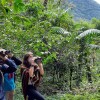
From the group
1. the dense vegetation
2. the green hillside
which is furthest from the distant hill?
the dense vegetation

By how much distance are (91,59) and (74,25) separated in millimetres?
1533

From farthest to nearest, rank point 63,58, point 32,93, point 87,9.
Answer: point 87,9, point 63,58, point 32,93

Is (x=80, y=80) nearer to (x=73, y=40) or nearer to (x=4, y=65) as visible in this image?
(x=73, y=40)

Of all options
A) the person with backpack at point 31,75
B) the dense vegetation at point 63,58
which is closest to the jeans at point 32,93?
the person with backpack at point 31,75

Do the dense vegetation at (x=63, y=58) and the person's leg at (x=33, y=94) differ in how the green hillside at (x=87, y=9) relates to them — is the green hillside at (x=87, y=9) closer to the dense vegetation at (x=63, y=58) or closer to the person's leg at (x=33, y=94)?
the dense vegetation at (x=63, y=58)

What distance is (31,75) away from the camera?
559 cm

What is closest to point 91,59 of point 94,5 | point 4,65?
point 4,65

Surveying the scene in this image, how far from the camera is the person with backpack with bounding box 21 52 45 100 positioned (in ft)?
18.6

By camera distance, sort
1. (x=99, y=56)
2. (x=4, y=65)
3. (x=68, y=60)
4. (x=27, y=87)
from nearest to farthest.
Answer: (x=4, y=65), (x=27, y=87), (x=68, y=60), (x=99, y=56)

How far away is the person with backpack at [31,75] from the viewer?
223 inches

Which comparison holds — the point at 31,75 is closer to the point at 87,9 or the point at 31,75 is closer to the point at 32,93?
the point at 32,93

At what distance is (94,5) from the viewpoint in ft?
237

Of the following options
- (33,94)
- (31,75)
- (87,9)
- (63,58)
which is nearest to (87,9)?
(87,9)

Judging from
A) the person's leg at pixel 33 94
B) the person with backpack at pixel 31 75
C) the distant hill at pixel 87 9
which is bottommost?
the person's leg at pixel 33 94
